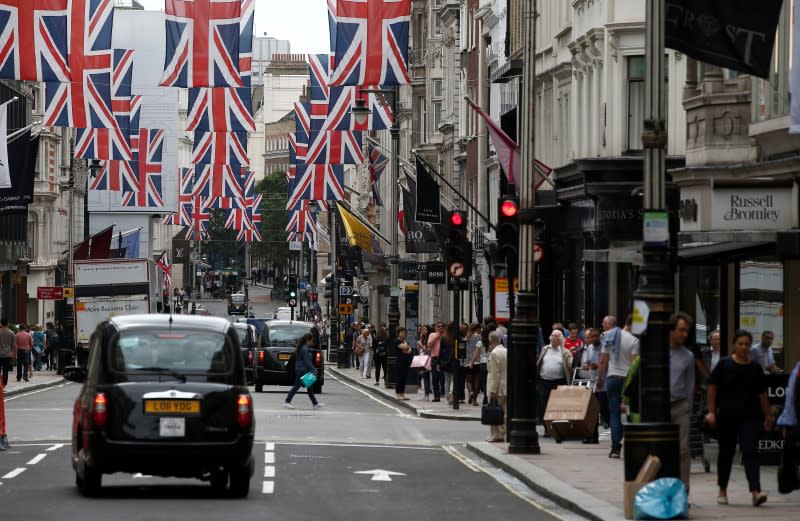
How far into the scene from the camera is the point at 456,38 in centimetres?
6988

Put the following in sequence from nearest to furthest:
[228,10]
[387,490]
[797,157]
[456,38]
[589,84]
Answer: [387,490] < [797,157] < [589,84] < [228,10] < [456,38]

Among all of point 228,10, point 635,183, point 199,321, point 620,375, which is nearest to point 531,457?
point 620,375

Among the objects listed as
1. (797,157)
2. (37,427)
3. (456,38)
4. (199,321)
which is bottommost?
(37,427)

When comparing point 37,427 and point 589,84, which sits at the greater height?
point 589,84

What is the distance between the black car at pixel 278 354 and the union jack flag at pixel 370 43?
7191 millimetres

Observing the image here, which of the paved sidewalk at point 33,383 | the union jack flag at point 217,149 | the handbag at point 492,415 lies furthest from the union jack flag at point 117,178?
the handbag at point 492,415

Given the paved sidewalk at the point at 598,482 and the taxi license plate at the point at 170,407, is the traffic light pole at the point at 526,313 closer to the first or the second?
the paved sidewalk at the point at 598,482

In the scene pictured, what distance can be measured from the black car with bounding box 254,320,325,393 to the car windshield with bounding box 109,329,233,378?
90.4ft

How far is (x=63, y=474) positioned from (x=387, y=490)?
12.5ft

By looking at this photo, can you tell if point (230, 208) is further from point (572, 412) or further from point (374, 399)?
point (572, 412)

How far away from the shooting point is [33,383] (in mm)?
51812

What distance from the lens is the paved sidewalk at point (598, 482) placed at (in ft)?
54.9

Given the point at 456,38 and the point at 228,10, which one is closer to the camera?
the point at 228,10

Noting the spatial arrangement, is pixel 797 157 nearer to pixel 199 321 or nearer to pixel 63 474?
pixel 199 321
